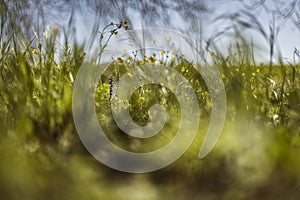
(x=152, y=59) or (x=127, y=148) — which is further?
(x=152, y=59)

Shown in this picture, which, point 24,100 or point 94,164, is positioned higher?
point 24,100

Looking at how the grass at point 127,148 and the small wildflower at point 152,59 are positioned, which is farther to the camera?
the small wildflower at point 152,59

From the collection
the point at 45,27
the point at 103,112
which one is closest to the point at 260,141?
the point at 103,112

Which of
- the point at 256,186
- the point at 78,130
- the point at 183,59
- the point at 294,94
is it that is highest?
the point at 183,59

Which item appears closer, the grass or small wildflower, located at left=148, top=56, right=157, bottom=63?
the grass

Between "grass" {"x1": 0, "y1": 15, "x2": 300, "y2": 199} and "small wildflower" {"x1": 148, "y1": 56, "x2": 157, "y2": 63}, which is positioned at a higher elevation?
"small wildflower" {"x1": 148, "y1": 56, "x2": 157, "y2": 63}

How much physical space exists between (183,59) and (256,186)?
95 cm

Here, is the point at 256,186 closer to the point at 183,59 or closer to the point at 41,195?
the point at 41,195

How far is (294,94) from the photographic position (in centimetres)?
144

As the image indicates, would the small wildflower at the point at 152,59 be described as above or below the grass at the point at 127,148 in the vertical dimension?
above

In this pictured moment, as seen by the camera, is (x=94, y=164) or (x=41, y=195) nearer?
(x=41, y=195)

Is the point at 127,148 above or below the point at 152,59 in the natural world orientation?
below

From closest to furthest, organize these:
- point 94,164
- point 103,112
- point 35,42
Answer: point 94,164
point 103,112
point 35,42

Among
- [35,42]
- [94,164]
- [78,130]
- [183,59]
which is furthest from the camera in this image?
[183,59]
